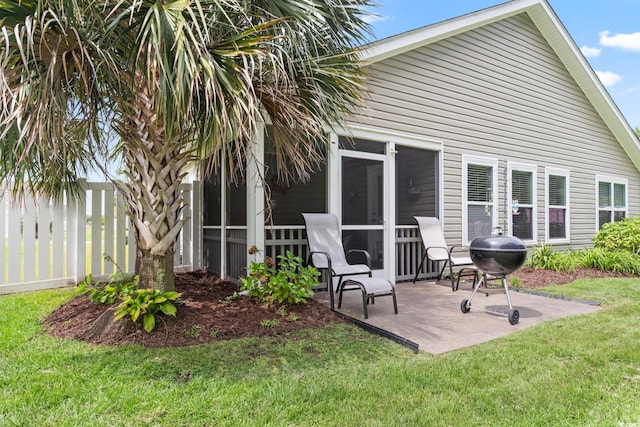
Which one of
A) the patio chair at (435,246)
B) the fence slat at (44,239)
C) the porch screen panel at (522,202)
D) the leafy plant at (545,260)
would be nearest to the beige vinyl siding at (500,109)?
the porch screen panel at (522,202)

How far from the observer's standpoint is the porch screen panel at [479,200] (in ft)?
24.3

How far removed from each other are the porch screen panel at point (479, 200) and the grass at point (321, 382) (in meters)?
3.95

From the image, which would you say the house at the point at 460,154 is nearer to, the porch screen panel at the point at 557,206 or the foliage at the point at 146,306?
the porch screen panel at the point at 557,206

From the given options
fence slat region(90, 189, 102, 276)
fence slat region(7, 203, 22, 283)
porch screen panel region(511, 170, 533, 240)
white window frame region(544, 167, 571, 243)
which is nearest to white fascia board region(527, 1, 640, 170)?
white window frame region(544, 167, 571, 243)

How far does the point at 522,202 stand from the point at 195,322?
739cm

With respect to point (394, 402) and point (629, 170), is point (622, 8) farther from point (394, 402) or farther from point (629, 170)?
point (394, 402)

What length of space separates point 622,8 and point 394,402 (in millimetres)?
16204

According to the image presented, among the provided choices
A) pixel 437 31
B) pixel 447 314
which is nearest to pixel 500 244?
pixel 447 314

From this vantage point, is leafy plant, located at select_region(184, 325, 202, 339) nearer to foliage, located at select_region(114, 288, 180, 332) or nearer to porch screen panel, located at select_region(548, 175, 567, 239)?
foliage, located at select_region(114, 288, 180, 332)

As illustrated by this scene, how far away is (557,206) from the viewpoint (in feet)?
29.7

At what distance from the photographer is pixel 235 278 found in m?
5.68

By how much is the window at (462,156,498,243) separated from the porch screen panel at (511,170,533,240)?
0.63 meters

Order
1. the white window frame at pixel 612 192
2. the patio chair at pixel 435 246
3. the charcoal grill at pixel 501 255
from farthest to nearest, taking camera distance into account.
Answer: the white window frame at pixel 612 192 < the patio chair at pixel 435 246 < the charcoal grill at pixel 501 255

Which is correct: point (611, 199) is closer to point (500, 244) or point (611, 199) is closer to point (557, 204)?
point (557, 204)
